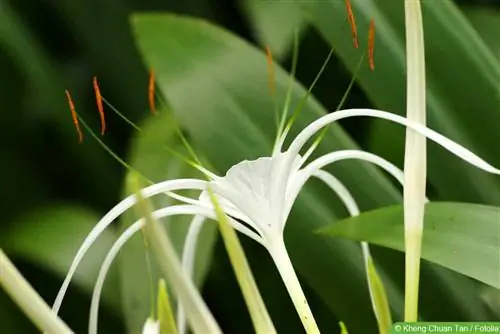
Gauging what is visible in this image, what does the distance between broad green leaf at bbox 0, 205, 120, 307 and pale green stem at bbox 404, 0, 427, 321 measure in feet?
0.98

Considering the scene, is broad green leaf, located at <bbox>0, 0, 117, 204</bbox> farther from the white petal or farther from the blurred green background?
the white petal

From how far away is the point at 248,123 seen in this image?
48 centimetres

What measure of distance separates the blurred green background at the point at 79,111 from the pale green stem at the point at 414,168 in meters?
0.20

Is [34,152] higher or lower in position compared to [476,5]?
lower

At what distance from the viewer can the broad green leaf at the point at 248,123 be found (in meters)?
0.46

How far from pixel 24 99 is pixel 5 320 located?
25cm

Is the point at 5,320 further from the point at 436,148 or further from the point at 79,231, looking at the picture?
the point at 436,148

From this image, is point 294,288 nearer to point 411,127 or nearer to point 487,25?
point 411,127

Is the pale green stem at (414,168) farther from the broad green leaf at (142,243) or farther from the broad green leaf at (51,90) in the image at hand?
the broad green leaf at (51,90)

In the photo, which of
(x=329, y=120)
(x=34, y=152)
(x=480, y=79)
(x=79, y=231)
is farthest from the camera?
(x=34, y=152)

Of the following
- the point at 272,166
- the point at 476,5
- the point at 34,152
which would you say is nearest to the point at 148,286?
the point at 272,166

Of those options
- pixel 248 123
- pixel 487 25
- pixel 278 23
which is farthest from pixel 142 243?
Result: pixel 487 25

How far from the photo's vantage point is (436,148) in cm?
48

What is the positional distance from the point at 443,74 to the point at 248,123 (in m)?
0.14
